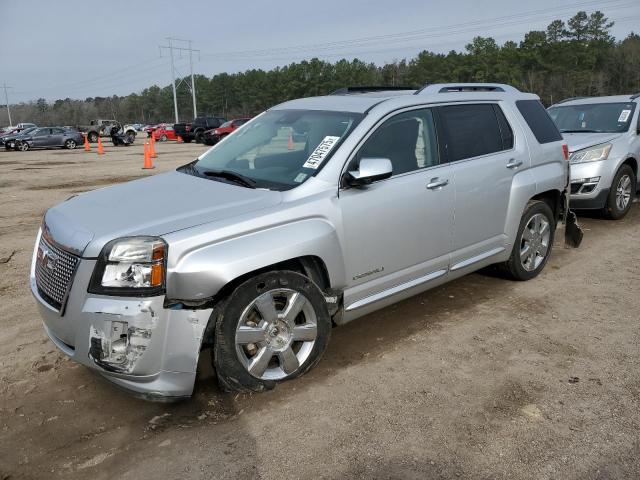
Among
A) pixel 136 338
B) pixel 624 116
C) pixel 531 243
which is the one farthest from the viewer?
pixel 624 116

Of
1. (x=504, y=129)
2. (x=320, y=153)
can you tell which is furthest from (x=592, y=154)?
(x=320, y=153)

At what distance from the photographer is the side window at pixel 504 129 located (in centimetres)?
479

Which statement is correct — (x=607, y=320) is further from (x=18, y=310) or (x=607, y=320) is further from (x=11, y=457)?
(x=18, y=310)

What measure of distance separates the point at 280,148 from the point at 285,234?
115 centimetres

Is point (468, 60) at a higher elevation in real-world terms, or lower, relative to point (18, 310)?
higher

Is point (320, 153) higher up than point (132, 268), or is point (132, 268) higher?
point (320, 153)

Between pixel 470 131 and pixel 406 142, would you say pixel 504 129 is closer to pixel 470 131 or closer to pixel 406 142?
pixel 470 131

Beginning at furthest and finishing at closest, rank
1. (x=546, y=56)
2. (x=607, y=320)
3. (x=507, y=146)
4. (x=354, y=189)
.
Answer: (x=546, y=56) < (x=507, y=146) < (x=607, y=320) < (x=354, y=189)

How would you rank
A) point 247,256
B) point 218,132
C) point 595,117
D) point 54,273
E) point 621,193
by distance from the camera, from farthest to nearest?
point 218,132 < point 595,117 < point 621,193 < point 54,273 < point 247,256

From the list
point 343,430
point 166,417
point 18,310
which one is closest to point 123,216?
point 166,417

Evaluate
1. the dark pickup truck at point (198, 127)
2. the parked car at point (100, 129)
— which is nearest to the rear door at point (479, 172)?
the dark pickup truck at point (198, 127)

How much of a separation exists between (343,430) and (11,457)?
5.72ft

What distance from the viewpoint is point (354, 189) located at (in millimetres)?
3592

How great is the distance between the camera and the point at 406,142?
4027 mm
